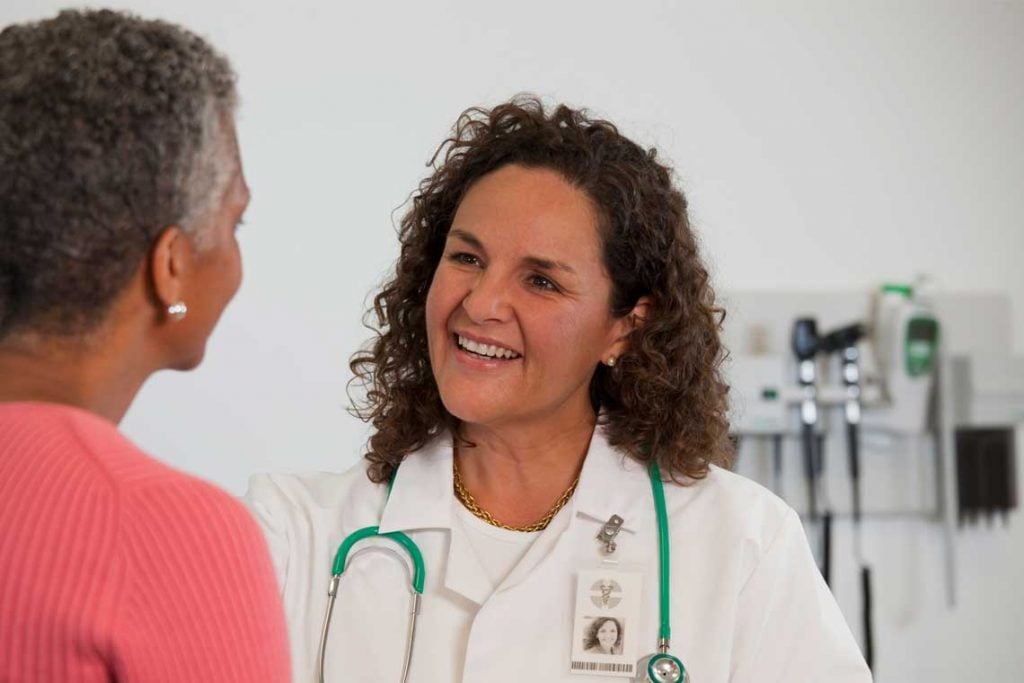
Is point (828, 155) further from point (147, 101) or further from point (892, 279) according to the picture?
point (147, 101)

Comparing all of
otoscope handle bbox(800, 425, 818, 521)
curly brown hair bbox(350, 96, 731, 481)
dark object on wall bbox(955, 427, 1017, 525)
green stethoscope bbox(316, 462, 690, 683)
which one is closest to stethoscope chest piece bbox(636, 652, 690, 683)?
green stethoscope bbox(316, 462, 690, 683)

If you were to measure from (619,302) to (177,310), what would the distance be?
80cm

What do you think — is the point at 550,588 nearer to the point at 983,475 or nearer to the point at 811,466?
the point at 811,466

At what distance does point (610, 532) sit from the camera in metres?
1.30

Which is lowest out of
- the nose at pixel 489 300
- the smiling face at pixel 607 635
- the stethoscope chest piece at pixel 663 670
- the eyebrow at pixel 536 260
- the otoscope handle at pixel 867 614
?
the otoscope handle at pixel 867 614

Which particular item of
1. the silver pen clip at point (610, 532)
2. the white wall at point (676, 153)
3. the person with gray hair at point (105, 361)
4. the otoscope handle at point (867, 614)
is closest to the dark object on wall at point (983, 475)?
the white wall at point (676, 153)

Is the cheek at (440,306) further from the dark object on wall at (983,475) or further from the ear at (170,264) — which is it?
the dark object on wall at (983,475)

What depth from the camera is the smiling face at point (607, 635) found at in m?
1.22

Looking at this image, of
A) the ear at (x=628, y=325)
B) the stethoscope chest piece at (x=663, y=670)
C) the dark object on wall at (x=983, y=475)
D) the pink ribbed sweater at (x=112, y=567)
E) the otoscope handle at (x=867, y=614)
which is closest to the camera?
the pink ribbed sweater at (x=112, y=567)

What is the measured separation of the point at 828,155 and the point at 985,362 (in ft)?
1.97

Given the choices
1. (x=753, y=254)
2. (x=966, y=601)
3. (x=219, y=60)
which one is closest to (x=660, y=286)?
(x=219, y=60)

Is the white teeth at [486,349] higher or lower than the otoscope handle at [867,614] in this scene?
higher

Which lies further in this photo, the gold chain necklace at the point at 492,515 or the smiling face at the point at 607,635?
the gold chain necklace at the point at 492,515

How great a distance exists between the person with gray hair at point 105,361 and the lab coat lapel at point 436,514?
61 cm
